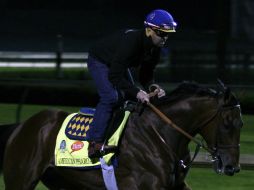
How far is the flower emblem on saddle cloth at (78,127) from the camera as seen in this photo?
7.11 m

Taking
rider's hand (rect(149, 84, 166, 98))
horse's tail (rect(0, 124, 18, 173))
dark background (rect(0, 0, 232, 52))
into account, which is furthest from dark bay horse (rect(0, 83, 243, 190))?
dark background (rect(0, 0, 232, 52))

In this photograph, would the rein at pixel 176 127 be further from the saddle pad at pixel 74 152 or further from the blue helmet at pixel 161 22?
the blue helmet at pixel 161 22

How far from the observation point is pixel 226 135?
6.50 m

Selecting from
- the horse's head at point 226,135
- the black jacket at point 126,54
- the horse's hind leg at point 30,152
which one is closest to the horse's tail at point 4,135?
the horse's hind leg at point 30,152

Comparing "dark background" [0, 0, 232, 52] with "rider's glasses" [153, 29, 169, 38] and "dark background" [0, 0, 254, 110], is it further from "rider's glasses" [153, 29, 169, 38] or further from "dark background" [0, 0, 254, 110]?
"rider's glasses" [153, 29, 169, 38]

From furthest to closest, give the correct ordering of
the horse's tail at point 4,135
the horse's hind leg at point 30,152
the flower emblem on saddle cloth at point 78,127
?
the horse's tail at point 4,135, the horse's hind leg at point 30,152, the flower emblem on saddle cloth at point 78,127

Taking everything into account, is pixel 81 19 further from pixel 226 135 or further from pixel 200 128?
pixel 226 135

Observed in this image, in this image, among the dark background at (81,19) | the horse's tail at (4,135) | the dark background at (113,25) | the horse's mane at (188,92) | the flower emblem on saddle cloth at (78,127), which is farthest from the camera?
the dark background at (81,19)

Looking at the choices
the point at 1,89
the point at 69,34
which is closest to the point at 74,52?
the point at 69,34

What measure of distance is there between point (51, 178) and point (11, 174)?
1.11 ft

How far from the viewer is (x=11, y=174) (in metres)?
7.36

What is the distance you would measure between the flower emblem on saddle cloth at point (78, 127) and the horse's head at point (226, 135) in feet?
3.58

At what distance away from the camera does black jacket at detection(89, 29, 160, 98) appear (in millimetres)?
6625

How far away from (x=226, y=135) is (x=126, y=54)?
0.97 m
